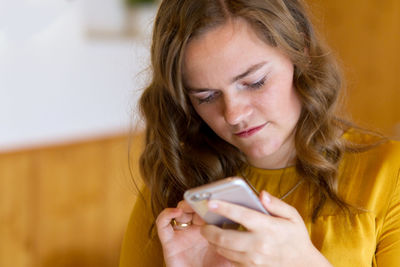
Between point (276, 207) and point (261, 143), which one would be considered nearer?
point (276, 207)

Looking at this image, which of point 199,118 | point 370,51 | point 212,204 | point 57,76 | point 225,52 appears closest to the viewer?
point 212,204

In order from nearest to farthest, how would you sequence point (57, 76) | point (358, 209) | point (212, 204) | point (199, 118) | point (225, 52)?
point (212, 204)
point (225, 52)
point (358, 209)
point (199, 118)
point (57, 76)

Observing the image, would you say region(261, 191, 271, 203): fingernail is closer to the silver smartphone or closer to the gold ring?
the silver smartphone

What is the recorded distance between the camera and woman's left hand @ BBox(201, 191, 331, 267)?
3.24ft

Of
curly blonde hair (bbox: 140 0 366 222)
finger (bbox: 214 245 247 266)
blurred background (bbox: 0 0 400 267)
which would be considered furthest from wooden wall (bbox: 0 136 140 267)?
finger (bbox: 214 245 247 266)

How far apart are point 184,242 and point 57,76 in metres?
1.56

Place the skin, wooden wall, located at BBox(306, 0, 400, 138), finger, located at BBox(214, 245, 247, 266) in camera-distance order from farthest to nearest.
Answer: wooden wall, located at BBox(306, 0, 400, 138), the skin, finger, located at BBox(214, 245, 247, 266)

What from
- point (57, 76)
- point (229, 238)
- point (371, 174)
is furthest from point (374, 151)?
point (57, 76)

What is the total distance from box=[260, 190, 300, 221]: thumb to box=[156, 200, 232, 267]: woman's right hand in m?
0.22

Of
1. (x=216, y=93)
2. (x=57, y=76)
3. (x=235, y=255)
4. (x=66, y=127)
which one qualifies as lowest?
(x=66, y=127)

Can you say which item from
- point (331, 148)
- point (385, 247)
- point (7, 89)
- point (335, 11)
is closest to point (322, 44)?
point (331, 148)

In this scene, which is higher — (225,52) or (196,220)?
(225,52)

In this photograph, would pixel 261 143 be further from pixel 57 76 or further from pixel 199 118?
pixel 57 76

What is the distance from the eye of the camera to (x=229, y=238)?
3.32 ft
